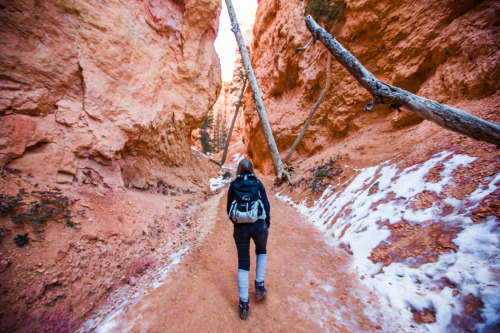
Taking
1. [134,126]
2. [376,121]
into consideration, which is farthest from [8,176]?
[376,121]

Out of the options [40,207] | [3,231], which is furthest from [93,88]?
[3,231]

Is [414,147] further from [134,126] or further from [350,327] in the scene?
[134,126]

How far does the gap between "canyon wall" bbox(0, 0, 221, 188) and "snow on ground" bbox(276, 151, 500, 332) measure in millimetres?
5798

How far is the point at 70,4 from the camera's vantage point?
420 centimetres

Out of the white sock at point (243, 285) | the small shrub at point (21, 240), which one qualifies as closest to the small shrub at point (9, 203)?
the small shrub at point (21, 240)

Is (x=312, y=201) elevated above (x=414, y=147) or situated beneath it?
situated beneath

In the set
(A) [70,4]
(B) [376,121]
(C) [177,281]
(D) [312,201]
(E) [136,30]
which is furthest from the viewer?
(B) [376,121]

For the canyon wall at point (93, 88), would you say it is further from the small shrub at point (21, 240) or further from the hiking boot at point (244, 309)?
the hiking boot at point (244, 309)

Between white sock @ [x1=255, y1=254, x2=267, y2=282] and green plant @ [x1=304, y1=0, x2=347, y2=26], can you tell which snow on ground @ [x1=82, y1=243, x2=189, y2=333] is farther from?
green plant @ [x1=304, y1=0, x2=347, y2=26]

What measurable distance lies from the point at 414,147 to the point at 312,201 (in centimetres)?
336

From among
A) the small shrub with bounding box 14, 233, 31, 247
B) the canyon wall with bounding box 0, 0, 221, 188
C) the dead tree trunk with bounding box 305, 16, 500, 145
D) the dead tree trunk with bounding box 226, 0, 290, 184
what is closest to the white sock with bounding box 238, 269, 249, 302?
the small shrub with bounding box 14, 233, 31, 247

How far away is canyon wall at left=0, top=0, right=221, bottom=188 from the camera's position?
3305 millimetres

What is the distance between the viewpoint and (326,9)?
9.42 meters

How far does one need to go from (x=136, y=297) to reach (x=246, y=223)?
1.82 meters
